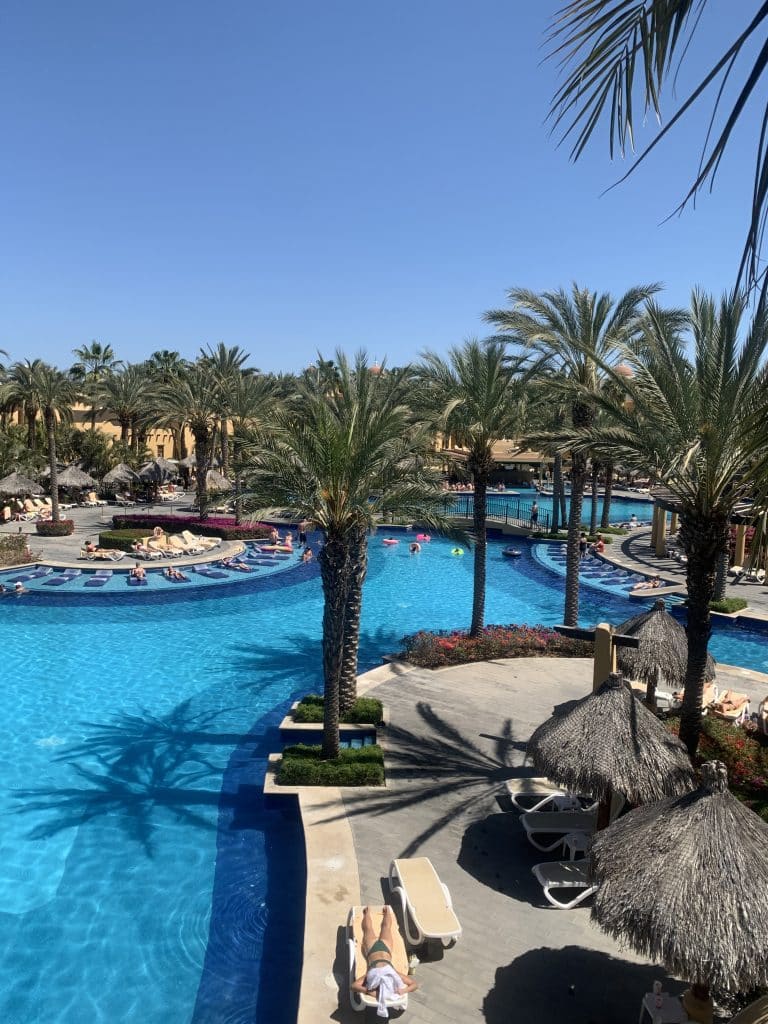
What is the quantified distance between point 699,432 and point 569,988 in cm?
802

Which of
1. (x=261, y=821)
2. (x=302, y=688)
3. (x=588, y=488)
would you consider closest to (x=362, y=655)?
(x=302, y=688)

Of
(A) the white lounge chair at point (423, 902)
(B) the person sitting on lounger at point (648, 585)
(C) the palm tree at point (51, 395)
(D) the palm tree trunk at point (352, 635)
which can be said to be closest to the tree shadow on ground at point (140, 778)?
(D) the palm tree trunk at point (352, 635)

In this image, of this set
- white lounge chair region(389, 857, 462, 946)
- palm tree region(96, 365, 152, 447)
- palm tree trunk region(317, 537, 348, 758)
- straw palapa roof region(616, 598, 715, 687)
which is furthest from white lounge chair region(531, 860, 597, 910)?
palm tree region(96, 365, 152, 447)

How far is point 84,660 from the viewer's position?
17.6 metres

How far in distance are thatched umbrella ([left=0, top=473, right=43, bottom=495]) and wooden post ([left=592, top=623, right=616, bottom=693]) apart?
35406 mm

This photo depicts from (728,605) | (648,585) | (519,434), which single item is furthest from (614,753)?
(648,585)

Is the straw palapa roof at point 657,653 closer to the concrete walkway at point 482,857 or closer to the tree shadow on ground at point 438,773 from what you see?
the concrete walkway at point 482,857

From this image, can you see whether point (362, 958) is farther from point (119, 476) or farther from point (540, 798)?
point (119, 476)

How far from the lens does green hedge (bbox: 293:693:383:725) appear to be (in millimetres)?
12727

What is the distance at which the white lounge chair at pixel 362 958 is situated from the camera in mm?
6326

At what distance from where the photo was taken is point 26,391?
37688 millimetres

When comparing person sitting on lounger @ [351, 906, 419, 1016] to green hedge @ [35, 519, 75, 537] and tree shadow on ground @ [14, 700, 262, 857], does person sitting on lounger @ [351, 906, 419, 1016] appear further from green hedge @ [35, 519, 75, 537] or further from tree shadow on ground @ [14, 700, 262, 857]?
green hedge @ [35, 519, 75, 537]

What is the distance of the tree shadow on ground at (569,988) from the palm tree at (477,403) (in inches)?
402

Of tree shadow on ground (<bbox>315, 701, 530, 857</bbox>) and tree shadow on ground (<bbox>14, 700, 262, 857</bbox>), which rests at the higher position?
tree shadow on ground (<bbox>315, 701, 530, 857</bbox>)
